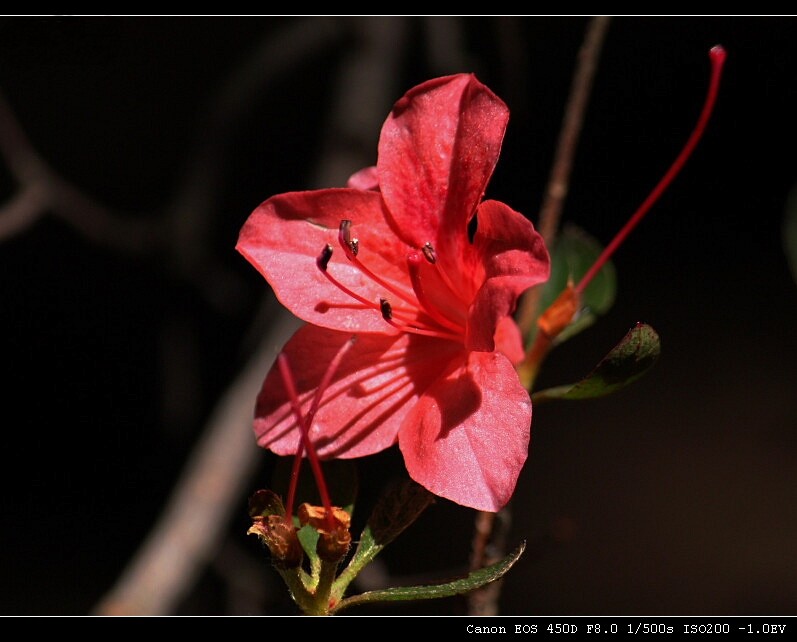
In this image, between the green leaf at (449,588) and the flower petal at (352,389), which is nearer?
the green leaf at (449,588)

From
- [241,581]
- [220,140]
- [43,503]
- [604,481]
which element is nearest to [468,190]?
[220,140]

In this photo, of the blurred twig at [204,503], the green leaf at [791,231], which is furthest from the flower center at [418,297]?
the blurred twig at [204,503]

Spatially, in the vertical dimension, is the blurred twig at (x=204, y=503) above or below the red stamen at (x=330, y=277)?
below

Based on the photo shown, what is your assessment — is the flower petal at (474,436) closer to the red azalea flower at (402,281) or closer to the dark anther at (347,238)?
the red azalea flower at (402,281)

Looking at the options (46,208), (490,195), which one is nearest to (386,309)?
(46,208)

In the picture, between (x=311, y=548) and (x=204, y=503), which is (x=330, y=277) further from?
(x=204, y=503)

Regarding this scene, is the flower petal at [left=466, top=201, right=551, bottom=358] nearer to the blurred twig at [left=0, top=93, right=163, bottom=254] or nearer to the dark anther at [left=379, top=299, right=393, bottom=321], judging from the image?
the dark anther at [left=379, top=299, right=393, bottom=321]

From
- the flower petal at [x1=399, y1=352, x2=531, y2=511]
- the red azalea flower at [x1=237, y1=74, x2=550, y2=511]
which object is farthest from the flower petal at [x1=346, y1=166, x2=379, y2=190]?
the flower petal at [x1=399, y1=352, x2=531, y2=511]
